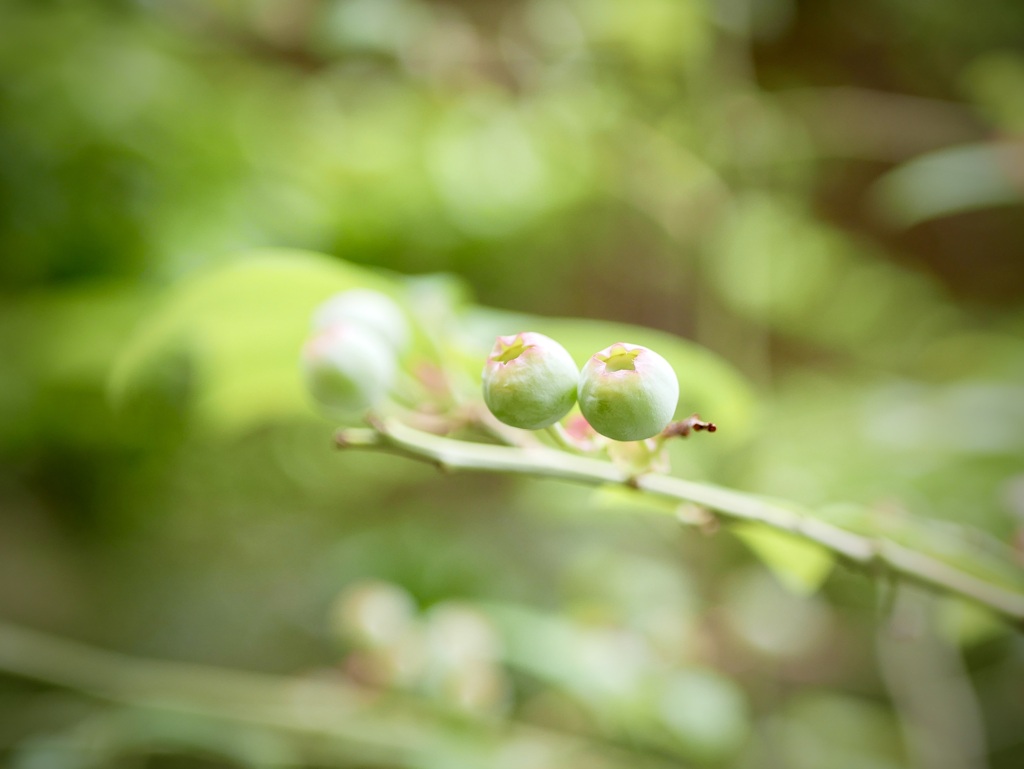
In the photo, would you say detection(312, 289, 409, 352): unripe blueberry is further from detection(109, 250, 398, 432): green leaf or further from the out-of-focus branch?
the out-of-focus branch

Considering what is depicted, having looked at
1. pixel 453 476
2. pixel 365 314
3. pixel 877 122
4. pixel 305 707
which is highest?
pixel 877 122

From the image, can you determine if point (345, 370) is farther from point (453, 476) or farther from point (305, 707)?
point (453, 476)

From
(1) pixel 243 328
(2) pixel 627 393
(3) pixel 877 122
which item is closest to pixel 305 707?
(1) pixel 243 328

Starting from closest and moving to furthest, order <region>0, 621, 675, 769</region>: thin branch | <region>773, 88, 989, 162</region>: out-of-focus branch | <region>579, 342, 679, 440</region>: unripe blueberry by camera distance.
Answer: <region>579, 342, 679, 440</region>: unripe blueberry
<region>0, 621, 675, 769</region>: thin branch
<region>773, 88, 989, 162</region>: out-of-focus branch

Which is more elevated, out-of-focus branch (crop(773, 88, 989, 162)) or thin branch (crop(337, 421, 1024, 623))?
out-of-focus branch (crop(773, 88, 989, 162))

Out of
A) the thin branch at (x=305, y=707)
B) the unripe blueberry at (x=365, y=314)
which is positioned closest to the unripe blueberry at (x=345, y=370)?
the unripe blueberry at (x=365, y=314)

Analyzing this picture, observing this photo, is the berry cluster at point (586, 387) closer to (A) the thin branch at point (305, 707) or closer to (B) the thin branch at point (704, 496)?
(B) the thin branch at point (704, 496)

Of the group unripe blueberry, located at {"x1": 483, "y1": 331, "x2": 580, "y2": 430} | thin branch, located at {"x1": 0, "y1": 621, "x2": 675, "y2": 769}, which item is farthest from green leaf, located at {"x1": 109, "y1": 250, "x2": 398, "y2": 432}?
thin branch, located at {"x1": 0, "y1": 621, "x2": 675, "y2": 769}
